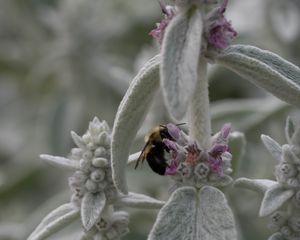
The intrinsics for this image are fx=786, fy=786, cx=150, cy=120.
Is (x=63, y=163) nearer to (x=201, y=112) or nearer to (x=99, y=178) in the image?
(x=99, y=178)

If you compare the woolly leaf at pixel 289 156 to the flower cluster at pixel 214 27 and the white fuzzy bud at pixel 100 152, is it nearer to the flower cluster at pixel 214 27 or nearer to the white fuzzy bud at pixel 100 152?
the flower cluster at pixel 214 27

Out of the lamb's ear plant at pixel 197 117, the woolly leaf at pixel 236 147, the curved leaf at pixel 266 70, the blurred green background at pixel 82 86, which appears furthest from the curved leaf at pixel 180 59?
the blurred green background at pixel 82 86

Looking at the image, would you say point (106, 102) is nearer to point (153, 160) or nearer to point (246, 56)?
point (153, 160)

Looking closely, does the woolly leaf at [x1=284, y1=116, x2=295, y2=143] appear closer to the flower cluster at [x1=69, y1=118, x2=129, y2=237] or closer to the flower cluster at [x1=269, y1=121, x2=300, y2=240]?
the flower cluster at [x1=269, y1=121, x2=300, y2=240]

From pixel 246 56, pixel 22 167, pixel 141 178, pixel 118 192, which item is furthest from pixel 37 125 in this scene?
pixel 246 56

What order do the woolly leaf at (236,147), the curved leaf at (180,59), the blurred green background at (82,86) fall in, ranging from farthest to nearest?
the blurred green background at (82,86), the woolly leaf at (236,147), the curved leaf at (180,59)

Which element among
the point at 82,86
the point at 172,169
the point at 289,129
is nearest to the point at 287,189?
the point at 289,129
